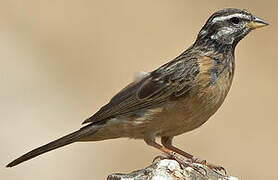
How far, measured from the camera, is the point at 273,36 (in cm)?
2030

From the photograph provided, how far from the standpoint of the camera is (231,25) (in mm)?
10828

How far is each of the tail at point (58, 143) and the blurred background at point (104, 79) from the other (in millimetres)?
3938

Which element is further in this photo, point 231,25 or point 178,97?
point 231,25

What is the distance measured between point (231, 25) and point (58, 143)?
7.59ft

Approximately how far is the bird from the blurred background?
4.19 m

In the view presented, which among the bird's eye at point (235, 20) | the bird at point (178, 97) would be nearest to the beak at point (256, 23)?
the bird at point (178, 97)

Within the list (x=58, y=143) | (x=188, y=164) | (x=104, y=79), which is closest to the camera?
(x=188, y=164)

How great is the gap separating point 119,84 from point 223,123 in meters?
2.01

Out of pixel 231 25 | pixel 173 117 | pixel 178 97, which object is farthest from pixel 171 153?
pixel 231 25

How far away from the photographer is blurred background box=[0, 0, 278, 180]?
15.4 metres

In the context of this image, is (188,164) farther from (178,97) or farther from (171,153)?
(178,97)

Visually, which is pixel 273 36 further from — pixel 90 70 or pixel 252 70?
pixel 90 70

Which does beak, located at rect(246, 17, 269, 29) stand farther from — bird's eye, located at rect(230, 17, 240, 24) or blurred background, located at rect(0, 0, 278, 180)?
blurred background, located at rect(0, 0, 278, 180)

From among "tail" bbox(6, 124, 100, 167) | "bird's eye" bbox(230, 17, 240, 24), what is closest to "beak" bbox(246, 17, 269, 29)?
"bird's eye" bbox(230, 17, 240, 24)
